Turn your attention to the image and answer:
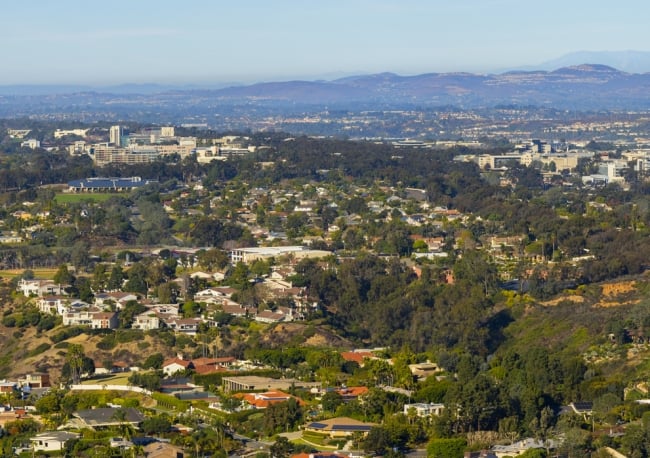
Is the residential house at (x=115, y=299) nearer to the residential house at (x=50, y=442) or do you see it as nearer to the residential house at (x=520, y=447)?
the residential house at (x=50, y=442)

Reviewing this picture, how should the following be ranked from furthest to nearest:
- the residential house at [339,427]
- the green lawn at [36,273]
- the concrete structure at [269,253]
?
the concrete structure at [269,253], the green lawn at [36,273], the residential house at [339,427]

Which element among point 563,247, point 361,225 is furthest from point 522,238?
point 361,225

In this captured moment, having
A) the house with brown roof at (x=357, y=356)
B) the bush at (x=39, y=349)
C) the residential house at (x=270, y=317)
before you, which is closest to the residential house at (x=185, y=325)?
the residential house at (x=270, y=317)

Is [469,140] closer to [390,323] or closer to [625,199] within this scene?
[625,199]

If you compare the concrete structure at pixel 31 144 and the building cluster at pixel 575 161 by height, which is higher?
the building cluster at pixel 575 161

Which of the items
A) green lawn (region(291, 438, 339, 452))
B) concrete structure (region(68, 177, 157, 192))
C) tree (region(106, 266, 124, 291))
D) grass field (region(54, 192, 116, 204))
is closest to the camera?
green lawn (region(291, 438, 339, 452))

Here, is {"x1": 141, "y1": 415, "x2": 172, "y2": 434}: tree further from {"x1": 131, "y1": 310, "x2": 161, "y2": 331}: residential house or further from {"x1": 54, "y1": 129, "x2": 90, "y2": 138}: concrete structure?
{"x1": 54, "y1": 129, "x2": 90, "y2": 138}: concrete structure

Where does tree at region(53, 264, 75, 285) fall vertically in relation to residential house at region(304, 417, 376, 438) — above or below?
below

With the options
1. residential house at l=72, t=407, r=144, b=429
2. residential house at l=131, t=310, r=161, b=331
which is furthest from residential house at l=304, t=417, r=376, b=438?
residential house at l=131, t=310, r=161, b=331
